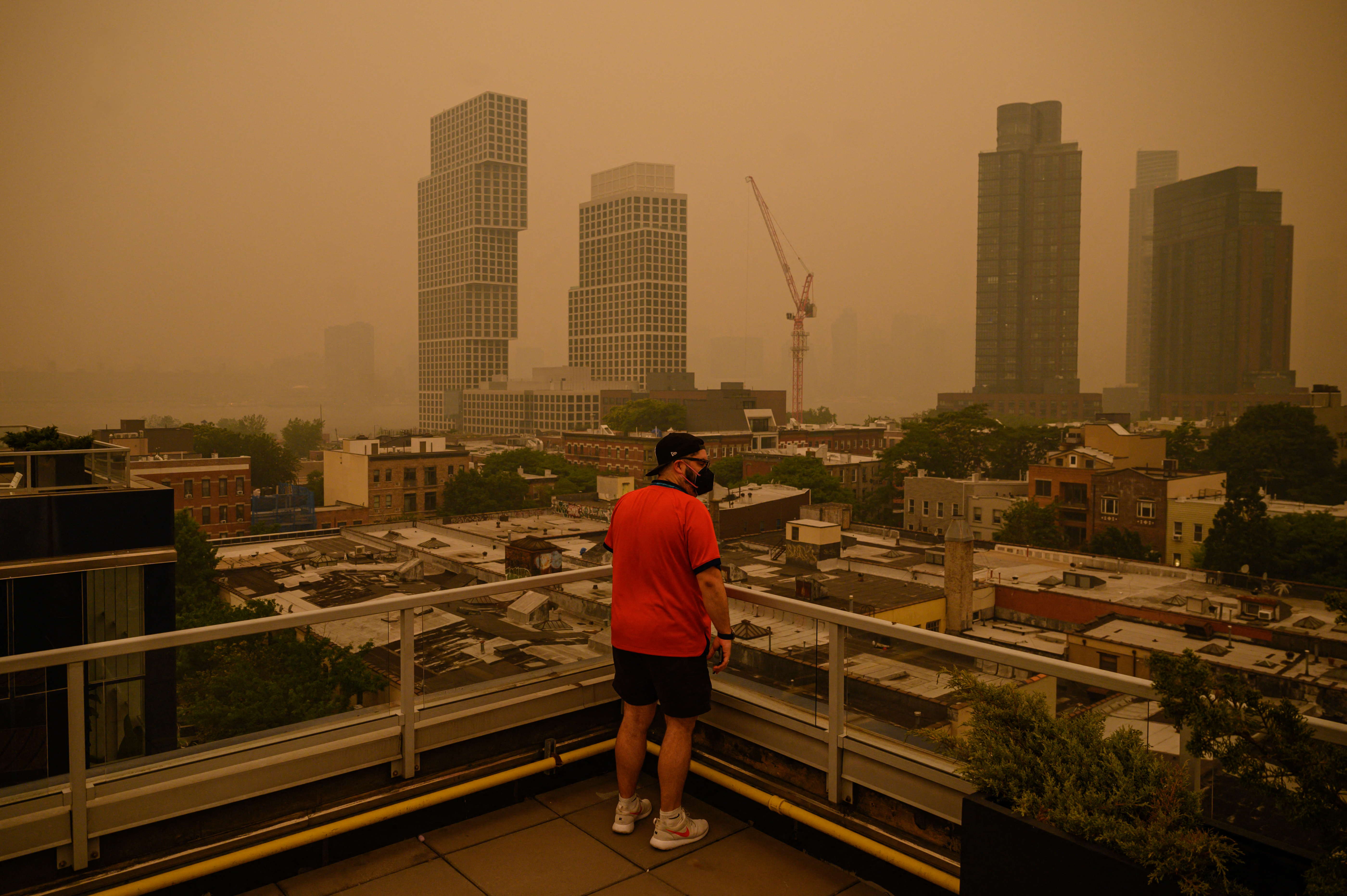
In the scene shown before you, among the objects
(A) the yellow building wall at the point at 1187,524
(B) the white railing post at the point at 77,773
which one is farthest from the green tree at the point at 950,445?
(B) the white railing post at the point at 77,773

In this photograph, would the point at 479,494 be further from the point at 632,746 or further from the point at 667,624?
the point at 667,624

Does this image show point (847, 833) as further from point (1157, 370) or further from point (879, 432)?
point (1157, 370)

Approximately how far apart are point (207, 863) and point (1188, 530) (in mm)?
54916

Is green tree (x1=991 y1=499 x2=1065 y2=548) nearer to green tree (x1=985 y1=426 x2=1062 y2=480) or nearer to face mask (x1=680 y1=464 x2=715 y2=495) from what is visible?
green tree (x1=985 y1=426 x2=1062 y2=480)

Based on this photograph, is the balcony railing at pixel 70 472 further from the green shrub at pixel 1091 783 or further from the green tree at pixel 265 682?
the green shrub at pixel 1091 783

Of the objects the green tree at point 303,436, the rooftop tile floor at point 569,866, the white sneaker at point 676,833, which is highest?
the white sneaker at point 676,833

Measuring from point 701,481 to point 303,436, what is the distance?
362 feet

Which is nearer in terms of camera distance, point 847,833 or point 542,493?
point 847,833

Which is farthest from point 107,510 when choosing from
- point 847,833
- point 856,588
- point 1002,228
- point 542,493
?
point 1002,228

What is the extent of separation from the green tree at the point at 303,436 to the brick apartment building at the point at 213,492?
45674 millimetres

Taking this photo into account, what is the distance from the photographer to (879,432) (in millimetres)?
102875

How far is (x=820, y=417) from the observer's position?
498 ft

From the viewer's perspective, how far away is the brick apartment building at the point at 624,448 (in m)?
81.4

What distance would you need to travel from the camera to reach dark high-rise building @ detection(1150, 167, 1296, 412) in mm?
102500
